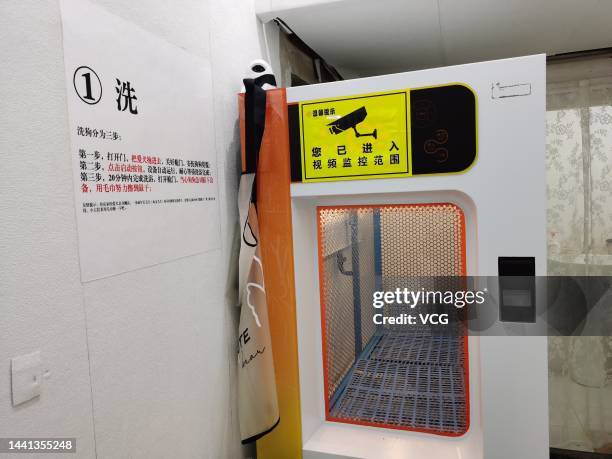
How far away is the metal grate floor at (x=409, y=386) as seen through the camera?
1.56 metres

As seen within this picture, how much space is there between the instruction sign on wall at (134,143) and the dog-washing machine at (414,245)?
12.2 inches

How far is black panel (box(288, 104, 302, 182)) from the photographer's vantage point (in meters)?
1.44

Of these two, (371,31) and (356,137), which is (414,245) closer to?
(356,137)

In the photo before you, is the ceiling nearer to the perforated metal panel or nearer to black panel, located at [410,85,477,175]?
A: black panel, located at [410,85,477,175]

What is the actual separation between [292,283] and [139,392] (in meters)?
0.57

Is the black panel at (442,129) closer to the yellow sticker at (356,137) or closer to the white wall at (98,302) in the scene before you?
the yellow sticker at (356,137)

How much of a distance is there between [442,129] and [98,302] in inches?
39.6

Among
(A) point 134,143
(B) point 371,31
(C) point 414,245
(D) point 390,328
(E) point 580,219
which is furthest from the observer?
(E) point 580,219

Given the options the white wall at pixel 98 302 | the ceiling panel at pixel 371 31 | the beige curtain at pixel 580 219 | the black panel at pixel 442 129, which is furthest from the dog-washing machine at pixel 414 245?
→ the beige curtain at pixel 580 219

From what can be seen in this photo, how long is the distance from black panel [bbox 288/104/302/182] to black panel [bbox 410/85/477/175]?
36cm

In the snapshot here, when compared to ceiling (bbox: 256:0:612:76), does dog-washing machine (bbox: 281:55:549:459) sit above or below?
below

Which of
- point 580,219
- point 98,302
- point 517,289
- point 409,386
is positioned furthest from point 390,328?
point 580,219

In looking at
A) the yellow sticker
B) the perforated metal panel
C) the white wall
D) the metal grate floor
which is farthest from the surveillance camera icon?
the metal grate floor

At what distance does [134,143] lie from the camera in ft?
3.59
